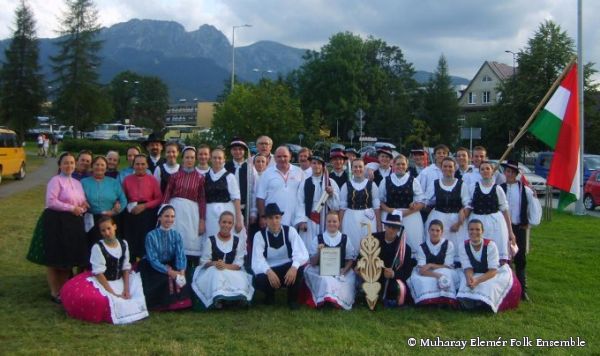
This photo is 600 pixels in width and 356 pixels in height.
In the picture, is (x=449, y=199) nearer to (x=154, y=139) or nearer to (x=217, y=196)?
(x=217, y=196)

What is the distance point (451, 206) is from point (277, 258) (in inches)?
86.5

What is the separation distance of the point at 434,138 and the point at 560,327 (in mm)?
39153

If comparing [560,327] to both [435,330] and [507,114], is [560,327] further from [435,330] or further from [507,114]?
[507,114]

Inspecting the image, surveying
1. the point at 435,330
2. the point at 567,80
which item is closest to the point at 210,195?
the point at 435,330

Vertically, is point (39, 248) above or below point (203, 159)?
below

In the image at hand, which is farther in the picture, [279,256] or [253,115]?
[253,115]

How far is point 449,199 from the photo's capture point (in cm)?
710

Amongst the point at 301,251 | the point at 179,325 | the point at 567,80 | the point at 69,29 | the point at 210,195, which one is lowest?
the point at 179,325

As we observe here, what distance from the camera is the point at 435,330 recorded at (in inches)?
230

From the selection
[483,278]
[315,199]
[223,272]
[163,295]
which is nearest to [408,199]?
[315,199]

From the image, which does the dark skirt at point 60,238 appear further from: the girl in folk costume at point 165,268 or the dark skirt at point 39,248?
the girl in folk costume at point 165,268

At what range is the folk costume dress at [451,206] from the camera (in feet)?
23.2

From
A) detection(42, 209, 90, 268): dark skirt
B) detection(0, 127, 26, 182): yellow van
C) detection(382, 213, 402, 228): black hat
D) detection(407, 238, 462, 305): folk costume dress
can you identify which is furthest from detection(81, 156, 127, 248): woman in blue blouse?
detection(0, 127, 26, 182): yellow van

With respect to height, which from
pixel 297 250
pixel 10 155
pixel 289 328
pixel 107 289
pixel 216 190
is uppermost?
pixel 10 155
